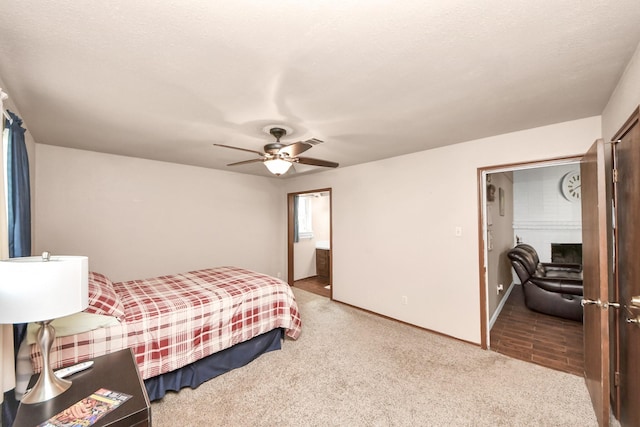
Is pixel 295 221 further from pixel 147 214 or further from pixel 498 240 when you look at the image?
pixel 498 240

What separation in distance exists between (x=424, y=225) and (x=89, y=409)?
3306 mm

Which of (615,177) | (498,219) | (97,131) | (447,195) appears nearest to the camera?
(615,177)

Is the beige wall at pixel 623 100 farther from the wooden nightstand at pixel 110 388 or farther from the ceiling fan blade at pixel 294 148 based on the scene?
the wooden nightstand at pixel 110 388

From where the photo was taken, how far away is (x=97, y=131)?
2631 millimetres

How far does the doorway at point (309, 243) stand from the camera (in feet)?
17.8

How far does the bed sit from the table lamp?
654 mm

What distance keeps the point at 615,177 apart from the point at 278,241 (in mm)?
4733

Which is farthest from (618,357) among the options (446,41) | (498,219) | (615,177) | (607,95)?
(498,219)

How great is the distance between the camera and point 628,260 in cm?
159

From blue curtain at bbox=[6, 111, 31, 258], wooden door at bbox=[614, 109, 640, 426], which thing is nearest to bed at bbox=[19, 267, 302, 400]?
blue curtain at bbox=[6, 111, 31, 258]

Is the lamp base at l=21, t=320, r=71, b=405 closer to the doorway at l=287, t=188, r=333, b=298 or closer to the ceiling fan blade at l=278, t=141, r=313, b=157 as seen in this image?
the ceiling fan blade at l=278, t=141, r=313, b=157

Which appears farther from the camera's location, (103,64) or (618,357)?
(618,357)

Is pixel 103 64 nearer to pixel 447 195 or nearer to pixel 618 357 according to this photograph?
pixel 447 195

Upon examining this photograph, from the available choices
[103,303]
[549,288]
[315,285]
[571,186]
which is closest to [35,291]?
[103,303]
